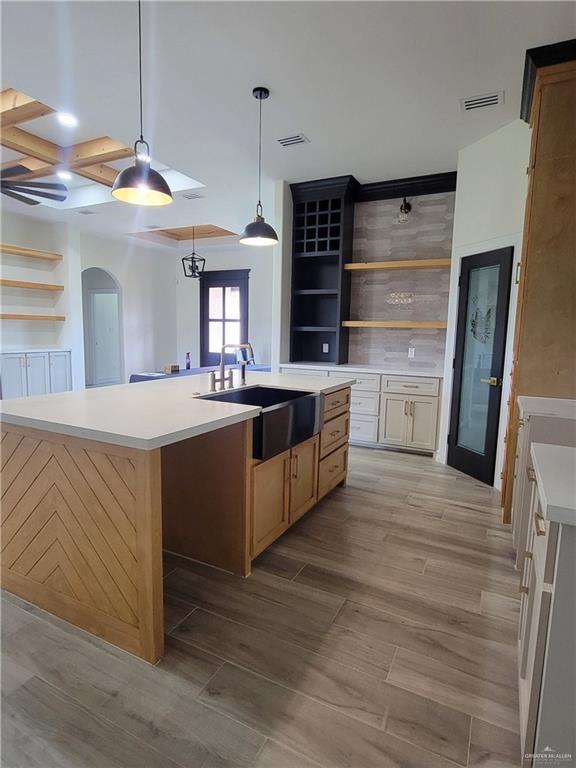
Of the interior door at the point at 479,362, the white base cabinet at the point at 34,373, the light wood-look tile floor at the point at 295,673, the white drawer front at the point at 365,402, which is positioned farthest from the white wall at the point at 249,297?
the light wood-look tile floor at the point at 295,673

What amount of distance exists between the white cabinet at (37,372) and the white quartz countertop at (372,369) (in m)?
3.95

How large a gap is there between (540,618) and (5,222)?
770cm

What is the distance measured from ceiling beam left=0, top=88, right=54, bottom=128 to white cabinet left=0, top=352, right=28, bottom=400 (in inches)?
134

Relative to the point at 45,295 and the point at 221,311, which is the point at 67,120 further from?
the point at 221,311

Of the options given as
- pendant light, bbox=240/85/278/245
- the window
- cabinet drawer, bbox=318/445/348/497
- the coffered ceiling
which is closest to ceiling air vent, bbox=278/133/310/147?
the coffered ceiling

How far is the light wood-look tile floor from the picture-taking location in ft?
4.28

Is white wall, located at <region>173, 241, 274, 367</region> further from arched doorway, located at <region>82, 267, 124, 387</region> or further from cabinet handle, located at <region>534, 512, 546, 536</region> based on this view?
cabinet handle, located at <region>534, 512, 546, 536</region>

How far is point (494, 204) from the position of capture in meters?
3.55

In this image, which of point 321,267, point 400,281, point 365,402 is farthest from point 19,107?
point 365,402

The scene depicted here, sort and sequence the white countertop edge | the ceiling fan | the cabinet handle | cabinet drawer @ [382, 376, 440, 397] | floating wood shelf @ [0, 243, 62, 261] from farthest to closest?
floating wood shelf @ [0, 243, 62, 261], cabinet drawer @ [382, 376, 440, 397], the ceiling fan, the white countertop edge, the cabinet handle

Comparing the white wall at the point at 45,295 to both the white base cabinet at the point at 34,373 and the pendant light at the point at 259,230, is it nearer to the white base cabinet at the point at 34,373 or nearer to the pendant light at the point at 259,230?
the white base cabinet at the point at 34,373

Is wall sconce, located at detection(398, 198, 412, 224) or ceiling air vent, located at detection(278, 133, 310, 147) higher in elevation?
ceiling air vent, located at detection(278, 133, 310, 147)

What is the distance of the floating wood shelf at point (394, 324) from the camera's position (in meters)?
4.50

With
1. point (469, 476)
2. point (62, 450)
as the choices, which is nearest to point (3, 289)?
point (62, 450)
